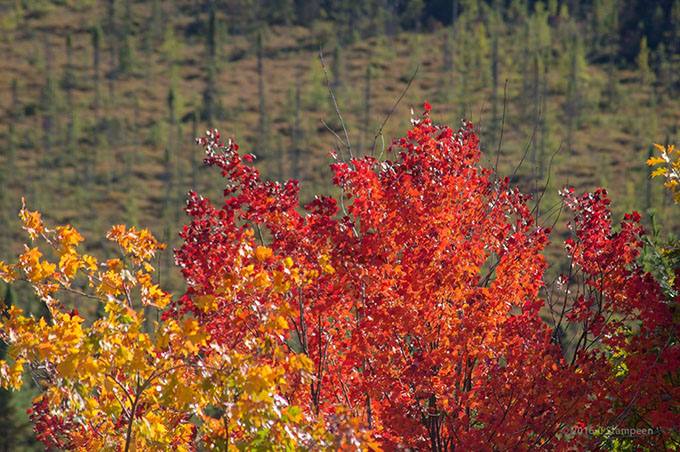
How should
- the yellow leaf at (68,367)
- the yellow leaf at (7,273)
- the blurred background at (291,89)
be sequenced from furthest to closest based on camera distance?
1. the blurred background at (291,89)
2. the yellow leaf at (7,273)
3. the yellow leaf at (68,367)

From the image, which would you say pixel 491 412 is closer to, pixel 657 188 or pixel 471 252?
pixel 471 252

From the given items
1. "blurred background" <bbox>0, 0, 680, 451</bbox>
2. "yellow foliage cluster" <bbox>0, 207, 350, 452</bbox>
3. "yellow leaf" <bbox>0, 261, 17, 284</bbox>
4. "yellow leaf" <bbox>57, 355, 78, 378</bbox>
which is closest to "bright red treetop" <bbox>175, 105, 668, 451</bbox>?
"yellow foliage cluster" <bbox>0, 207, 350, 452</bbox>

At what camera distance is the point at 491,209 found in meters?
8.50

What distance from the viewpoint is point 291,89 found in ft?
409

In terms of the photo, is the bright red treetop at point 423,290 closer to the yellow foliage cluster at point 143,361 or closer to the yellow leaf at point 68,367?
the yellow foliage cluster at point 143,361

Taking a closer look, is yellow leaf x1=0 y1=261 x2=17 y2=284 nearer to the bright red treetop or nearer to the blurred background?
the bright red treetop

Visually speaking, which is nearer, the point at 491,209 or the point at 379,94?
the point at 491,209

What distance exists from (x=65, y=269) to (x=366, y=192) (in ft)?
9.51

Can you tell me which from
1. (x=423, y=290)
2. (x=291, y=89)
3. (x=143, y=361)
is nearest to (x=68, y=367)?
(x=143, y=361)

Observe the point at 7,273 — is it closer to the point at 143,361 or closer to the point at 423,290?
the point at 143,361

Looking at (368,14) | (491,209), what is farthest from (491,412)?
(368,14)

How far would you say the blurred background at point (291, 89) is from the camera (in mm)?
105500

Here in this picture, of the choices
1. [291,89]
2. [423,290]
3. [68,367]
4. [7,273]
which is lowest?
[291,89]

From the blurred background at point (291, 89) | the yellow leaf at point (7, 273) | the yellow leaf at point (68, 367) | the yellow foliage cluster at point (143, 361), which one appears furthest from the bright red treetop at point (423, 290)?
the blurred background at point (291, 89)
